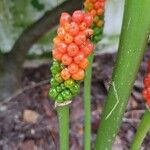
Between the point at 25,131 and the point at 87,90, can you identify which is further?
the point at 25,131

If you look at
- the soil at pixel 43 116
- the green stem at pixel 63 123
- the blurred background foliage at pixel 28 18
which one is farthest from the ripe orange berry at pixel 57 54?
the blurred background foliage at pixel 28 18

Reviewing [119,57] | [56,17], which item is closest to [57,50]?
[119,57]

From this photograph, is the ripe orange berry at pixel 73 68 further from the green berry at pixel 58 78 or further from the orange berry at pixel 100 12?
the orange berry at pixel 100 12

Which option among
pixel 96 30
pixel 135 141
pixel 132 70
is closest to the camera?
pixel 132 70

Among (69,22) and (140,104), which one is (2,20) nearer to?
(140,104)

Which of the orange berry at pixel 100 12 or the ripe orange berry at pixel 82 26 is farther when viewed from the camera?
the orange berry at pixel 100 12

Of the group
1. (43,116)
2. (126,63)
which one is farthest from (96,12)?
(43,116)
